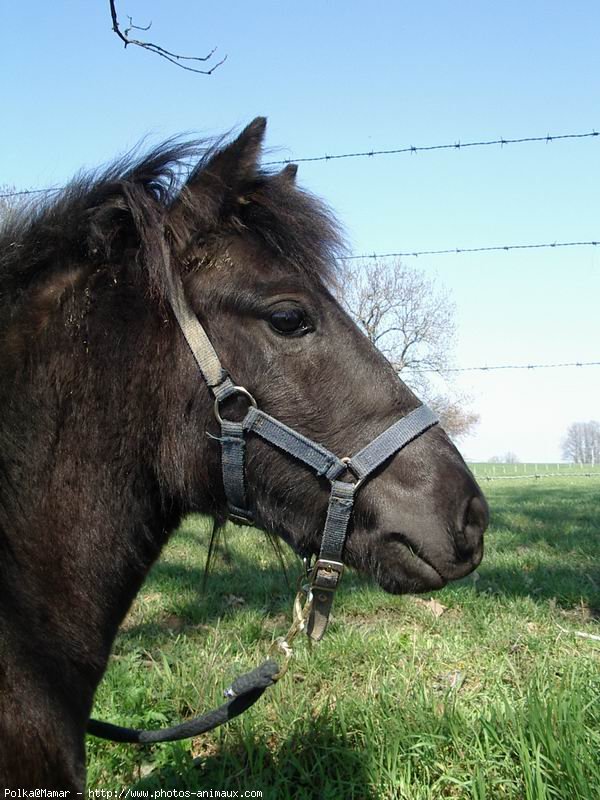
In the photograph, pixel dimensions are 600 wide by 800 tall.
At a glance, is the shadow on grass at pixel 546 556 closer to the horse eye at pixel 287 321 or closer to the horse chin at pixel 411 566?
the horse chin at pixel 411 566

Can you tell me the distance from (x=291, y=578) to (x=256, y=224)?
4023mm

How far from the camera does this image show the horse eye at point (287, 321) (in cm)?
206

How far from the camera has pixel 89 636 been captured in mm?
1956

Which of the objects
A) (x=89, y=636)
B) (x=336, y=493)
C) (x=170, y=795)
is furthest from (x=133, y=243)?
(x=170, y=795)

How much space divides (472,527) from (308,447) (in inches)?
22.2

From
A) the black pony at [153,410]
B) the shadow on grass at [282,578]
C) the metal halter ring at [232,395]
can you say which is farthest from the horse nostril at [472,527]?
the shadow on grass at [282,578]

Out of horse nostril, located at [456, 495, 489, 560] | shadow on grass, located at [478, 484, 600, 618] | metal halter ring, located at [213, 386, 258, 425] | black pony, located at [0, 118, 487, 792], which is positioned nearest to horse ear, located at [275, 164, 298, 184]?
black pony, located at [0, 118, 487, 792]

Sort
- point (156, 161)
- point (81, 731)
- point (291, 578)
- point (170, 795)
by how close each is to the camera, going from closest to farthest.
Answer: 1. point (81, 731)
2. point (156, 161)
3. point (170, 795)
4. point (291, 578)

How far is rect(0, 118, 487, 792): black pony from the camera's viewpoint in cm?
194

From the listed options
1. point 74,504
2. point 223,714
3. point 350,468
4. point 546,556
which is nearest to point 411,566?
point 350,468

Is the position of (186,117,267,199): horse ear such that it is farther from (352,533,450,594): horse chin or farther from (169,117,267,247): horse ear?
(352,533,450,594): horse chin

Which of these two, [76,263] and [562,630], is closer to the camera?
[76,263]

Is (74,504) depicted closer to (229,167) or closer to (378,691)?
(229,167)

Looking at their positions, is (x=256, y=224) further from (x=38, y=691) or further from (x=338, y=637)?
(x=338, y=637)
